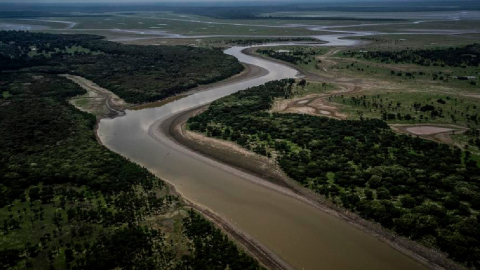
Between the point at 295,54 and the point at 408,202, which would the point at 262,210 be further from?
the point at 295,54

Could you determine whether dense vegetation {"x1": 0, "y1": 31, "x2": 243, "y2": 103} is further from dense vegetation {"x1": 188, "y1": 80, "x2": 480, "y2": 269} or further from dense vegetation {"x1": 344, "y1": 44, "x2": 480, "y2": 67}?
dense vegetation {"x1": 344, "y1": 44, "x2": 480, "y2": 67}

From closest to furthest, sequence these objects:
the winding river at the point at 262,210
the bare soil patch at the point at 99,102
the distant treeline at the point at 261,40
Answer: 1. the winding river at the point at 262,210
2. the bare soil patch at the point at 99,102
3. the distant treeline at the point at 261,40

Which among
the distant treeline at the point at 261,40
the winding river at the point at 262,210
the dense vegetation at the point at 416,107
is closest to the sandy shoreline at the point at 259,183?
the winding river at the point at 262,210

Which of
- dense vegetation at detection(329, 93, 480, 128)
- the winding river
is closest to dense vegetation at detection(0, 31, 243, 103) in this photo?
the winding river

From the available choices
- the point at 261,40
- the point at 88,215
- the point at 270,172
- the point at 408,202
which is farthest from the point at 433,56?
the point at 88,215

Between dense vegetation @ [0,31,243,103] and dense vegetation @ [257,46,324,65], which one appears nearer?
dense vegetation @ [0,31,243,103]

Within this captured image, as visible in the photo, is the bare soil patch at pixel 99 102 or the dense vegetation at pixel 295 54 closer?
the bare soil patch at pixel 99 102

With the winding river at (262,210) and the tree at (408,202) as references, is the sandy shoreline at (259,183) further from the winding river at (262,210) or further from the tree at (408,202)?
the tree at (408,202)
